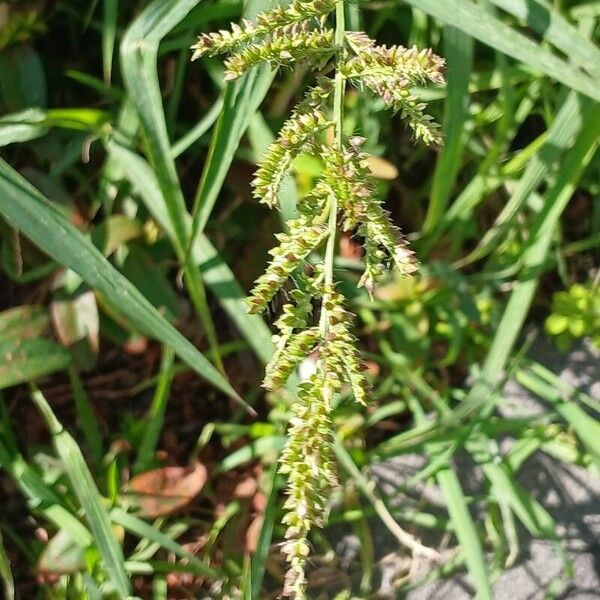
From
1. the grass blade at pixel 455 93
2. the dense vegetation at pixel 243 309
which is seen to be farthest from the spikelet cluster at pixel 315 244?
the grass blade at pixel 455 93

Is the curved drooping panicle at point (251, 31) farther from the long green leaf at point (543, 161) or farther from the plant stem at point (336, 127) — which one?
the long green leaf at point (543, 161)

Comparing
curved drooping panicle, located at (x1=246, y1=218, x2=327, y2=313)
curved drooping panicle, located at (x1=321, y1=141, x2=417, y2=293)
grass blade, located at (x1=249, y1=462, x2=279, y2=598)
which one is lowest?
grass blade, located at (x1=249, y1=462, x2=279, y2=598)

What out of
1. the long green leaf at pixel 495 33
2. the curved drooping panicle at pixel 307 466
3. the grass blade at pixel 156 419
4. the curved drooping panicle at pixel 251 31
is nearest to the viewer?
the curved drooping panicle at pixel 307 466

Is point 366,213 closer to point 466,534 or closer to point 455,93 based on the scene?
point 455,93

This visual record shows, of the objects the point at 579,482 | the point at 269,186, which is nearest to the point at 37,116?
→ the point at 269,186

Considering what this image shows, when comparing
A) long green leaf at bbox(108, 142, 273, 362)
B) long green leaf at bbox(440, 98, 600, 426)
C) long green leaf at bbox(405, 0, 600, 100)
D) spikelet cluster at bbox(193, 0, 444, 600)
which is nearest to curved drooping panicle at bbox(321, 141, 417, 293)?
spikelet cluster at bbox(193, 0, 444, 600)

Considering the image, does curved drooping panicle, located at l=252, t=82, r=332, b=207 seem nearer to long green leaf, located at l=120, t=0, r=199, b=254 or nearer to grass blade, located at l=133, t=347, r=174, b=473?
long green leaf, located at l=120, t=0, r=199, b=254

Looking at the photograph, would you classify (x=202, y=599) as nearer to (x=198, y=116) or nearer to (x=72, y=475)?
(x=72, y=475)
